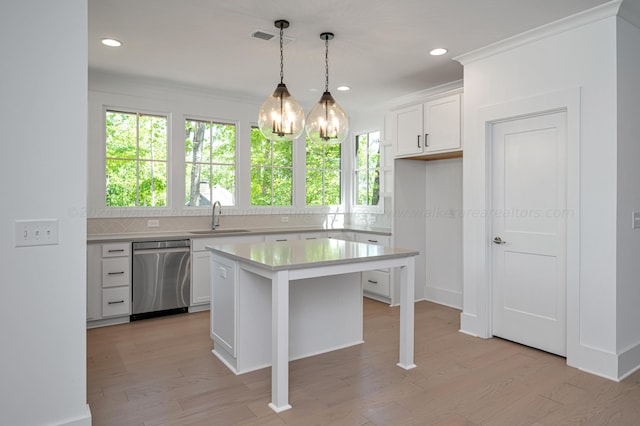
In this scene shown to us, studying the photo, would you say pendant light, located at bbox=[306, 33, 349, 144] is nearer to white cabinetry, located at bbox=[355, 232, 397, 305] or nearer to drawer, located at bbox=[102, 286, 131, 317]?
white cabinetry, located at bbox=[355, 232, 397, 305]

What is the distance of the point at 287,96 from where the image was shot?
2.96 meters

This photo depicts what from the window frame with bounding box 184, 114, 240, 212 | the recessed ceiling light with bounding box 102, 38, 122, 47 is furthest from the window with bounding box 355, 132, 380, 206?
the recessed ceiling light with bounding box 102, 38, 122, 47

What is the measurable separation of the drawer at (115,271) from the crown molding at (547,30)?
150 inches

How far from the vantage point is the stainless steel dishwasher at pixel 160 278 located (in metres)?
4.28

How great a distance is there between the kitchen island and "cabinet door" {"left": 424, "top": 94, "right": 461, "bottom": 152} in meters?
1.63

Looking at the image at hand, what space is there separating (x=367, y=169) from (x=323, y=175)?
667 millimetres

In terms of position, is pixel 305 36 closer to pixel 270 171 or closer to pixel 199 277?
pixel 270 171

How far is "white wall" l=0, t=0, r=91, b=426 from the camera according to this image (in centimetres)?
185

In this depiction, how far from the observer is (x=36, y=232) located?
1915mm

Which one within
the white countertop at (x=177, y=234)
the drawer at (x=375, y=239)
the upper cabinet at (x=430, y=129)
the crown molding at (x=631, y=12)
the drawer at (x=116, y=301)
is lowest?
the drawer at (x=116, y=301)

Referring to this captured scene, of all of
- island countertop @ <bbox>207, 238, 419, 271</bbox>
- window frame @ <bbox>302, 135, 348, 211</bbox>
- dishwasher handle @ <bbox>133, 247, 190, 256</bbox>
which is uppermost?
window frame @ <bbox>302, 135, 348, 211</bbox>

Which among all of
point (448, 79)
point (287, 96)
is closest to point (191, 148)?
point (287, 96)

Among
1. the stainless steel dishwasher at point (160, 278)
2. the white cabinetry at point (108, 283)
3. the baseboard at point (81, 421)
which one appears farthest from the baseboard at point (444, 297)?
the baseboard at point (81, 421)

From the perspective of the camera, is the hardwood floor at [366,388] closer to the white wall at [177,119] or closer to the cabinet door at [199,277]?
the cabinet door at [199,277]
